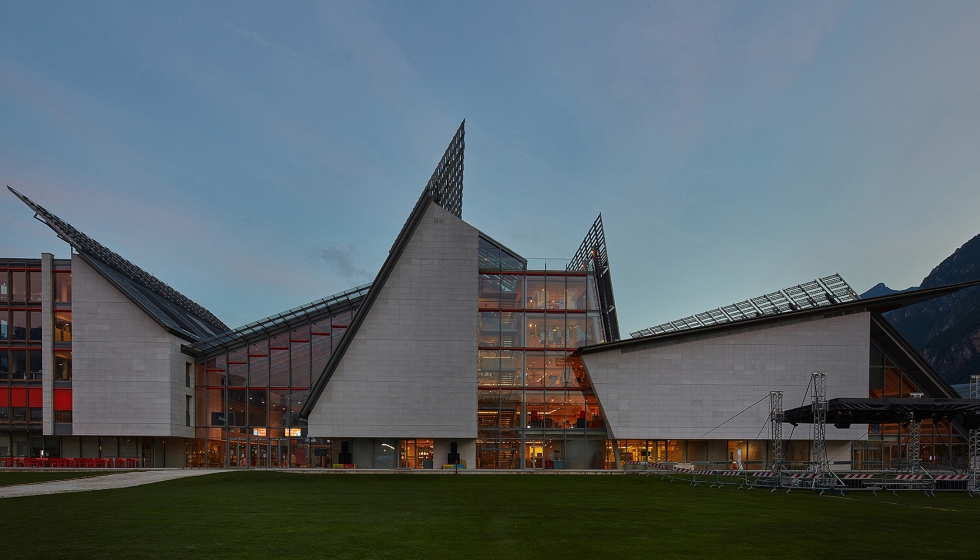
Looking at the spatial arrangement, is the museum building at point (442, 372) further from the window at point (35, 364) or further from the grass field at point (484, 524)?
the grass field at point (484, 524)

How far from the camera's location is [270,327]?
5178cm

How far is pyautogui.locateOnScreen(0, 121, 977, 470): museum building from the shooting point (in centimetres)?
4812

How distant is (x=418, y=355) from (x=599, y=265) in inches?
687

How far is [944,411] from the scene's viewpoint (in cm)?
3369

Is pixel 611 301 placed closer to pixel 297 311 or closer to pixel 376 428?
pixel 376 428

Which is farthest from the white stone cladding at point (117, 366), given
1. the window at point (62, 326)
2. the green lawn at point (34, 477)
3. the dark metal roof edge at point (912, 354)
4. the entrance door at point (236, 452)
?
the dark metal roof edge at point (912, 354)

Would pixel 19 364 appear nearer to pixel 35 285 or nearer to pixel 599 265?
pixel 35 285

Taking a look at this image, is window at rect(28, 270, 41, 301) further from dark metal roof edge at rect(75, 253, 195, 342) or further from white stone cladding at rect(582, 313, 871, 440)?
white stone cladding at rect(582, 313, 871, 440)

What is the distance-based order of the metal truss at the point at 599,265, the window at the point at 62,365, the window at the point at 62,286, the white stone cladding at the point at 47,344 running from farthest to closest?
the metal truss at the point at 599,265
the window at the point at 62,286
the window at the point at 62,365
the white stone cladding at the point at 47,344

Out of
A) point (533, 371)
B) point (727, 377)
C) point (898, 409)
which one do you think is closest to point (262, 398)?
point (533, 371)

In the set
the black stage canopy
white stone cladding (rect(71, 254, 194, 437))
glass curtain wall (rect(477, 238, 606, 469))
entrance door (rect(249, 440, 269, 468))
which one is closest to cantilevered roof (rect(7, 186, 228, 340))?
white stone cladding (rect(71, 254, 194, 437))

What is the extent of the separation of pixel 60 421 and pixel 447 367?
97.9ft

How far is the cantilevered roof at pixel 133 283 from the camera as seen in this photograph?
4853 centimetres

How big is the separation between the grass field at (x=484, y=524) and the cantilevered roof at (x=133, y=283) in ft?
83.2
